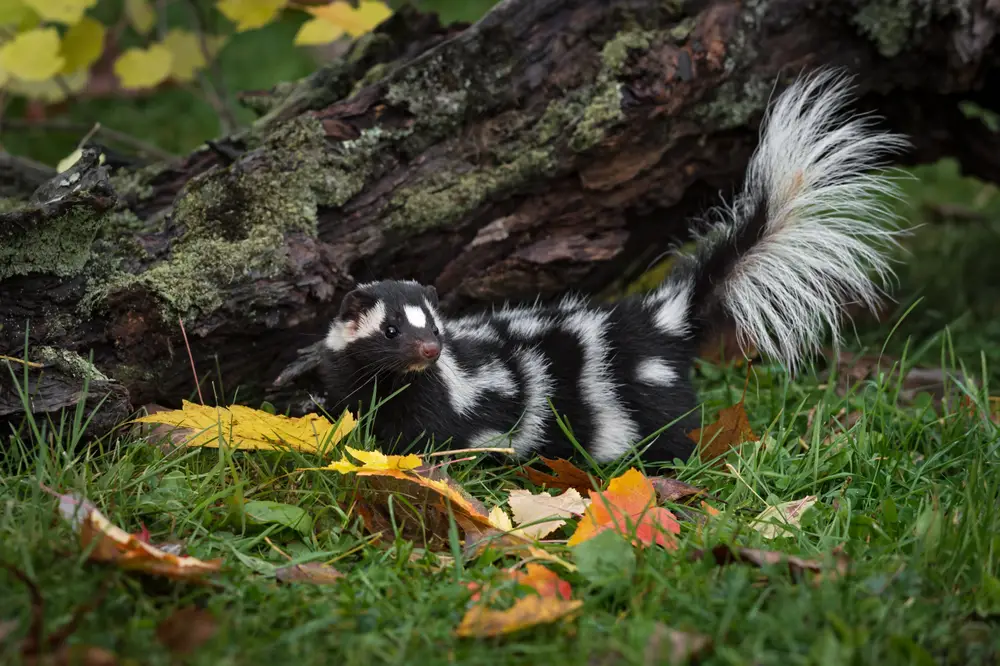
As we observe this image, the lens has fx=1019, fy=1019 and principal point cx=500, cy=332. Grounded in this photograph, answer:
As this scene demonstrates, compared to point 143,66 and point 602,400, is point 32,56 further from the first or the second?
point 602,400

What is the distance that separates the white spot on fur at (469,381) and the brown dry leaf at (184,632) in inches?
67.8

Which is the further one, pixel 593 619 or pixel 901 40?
pixel 901 40

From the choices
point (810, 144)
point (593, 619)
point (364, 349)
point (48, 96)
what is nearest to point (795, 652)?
point (593, 619)

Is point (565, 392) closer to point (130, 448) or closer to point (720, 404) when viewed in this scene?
point (720, 404)

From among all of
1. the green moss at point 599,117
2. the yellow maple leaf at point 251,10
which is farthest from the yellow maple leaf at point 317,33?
the green moss at point 599,117

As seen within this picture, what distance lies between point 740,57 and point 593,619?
2930 mm

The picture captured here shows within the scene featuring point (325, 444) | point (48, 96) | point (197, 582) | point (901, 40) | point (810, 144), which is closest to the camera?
point (197, 582)

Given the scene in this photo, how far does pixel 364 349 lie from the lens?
3.99 m

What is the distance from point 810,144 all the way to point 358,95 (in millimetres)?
1946

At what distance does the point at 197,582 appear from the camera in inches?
104

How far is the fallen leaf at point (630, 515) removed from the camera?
9.67 feet

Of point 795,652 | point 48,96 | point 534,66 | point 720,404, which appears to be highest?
point 534,66

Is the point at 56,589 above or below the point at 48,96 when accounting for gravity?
below

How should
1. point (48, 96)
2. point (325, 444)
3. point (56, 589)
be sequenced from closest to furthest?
point (56, 589) → point (325, 444) → point (48, 96)
